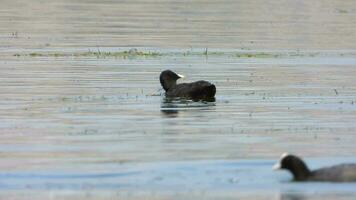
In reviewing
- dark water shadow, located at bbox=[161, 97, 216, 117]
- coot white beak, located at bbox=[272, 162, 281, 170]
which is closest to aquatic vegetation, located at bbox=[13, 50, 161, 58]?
dark water shadow, located at bbox=[161, 97, 216, 117]

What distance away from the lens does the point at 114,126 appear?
1044 inches

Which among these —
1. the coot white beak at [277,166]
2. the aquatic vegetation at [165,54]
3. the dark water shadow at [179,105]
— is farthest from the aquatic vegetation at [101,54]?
the coot white beak at [277,166]

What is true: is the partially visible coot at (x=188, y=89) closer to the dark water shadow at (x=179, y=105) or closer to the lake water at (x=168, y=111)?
the dark water shadow at (x=179, y=105)

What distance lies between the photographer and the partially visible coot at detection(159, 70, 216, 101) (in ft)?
104

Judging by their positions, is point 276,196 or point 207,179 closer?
point 276,196

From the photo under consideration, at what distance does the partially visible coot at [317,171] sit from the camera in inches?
A: 779

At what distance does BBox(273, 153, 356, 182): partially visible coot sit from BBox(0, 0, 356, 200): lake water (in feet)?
0.43

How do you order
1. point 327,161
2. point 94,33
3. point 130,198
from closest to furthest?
point 130,198
point 327,161
point 94,33

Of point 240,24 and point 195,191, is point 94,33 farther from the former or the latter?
point 195,191

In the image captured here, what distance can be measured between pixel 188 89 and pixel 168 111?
286 cm

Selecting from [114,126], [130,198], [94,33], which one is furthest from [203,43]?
[130,198]

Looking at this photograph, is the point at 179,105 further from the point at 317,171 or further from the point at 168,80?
the point at 317,171

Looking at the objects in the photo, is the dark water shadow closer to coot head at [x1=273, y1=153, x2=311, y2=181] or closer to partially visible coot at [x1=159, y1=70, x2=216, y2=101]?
partially visible coot at [x1=159, y1=70, x2=216, y2=101]

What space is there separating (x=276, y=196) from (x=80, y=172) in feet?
10.5
